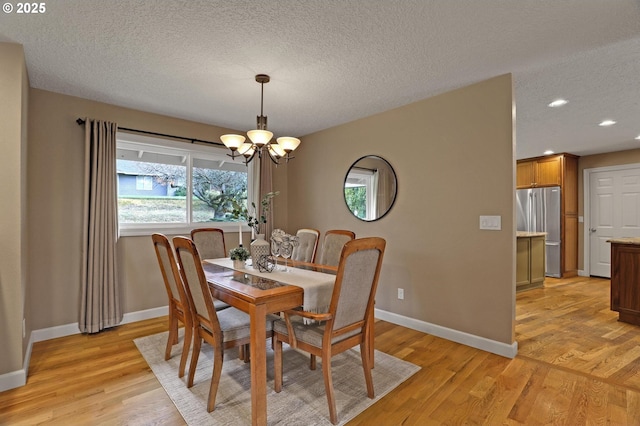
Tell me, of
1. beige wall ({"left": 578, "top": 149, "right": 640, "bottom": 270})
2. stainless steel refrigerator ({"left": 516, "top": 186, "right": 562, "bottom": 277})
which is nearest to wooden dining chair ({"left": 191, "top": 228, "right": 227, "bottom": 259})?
stainless steel refrigerator ({"left": 516, "top": 186, "right": 562, "bottom": 277})

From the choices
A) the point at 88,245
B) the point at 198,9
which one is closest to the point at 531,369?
the point at 198,9

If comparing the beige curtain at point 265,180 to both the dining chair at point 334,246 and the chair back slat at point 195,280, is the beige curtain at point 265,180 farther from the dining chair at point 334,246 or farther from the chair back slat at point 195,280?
the chair back slat at point 195,280

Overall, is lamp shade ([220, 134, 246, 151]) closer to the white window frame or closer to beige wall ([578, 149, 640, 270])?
the white window frame

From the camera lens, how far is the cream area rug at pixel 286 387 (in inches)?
74.5

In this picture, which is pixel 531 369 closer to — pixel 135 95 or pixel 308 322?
pixel 308 322

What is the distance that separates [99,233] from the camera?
323cm

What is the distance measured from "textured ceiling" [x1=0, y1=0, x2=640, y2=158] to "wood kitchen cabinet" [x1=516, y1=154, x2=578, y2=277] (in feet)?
8.67

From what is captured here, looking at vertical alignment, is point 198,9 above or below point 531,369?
above

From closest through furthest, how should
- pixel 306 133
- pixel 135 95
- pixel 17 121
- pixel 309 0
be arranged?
pixel 309 0, pixel 17 121, pixel 135 95, pixel 306 133

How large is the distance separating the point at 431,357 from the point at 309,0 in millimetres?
2782

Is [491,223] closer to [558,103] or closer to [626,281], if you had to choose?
[558,103]

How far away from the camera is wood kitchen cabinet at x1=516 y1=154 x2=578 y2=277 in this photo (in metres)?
5.91

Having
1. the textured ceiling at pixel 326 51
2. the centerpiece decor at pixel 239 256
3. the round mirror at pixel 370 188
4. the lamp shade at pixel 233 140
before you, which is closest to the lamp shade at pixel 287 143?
the lamp shade at pixel 233 140

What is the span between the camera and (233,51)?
7.58 ft
